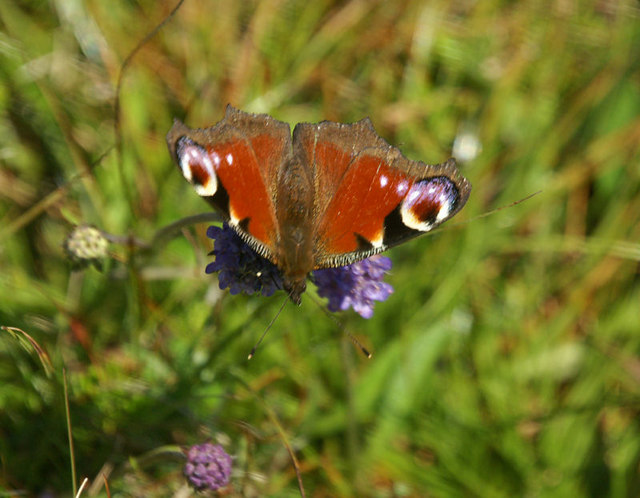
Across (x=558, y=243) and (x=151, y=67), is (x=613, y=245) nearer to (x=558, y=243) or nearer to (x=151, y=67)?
(x=558, y=243)

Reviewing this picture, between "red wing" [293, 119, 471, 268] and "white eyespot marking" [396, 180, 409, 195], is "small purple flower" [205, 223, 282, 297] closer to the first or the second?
"red wing" [293, 119, 471, 268]

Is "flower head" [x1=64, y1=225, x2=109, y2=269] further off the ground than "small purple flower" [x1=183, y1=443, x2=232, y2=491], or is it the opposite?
"flower head" [x1=64, y1=225, x2=109, y2=269]

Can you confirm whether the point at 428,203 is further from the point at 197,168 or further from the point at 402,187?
the point at 197,168

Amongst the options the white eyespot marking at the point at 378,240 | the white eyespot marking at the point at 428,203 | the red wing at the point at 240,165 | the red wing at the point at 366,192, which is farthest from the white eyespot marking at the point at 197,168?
the white eyespot marking at the point at 428,203

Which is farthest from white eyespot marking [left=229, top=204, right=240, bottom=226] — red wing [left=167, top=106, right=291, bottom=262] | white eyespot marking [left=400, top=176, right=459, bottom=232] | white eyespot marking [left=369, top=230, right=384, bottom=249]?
white eyespot marking [left=400, top=176, right=459, bottom=232]

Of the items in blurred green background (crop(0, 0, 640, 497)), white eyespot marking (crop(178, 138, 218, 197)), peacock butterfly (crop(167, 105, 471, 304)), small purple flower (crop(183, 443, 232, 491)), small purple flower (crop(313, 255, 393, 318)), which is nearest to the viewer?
white eyespot marking (crop(178, 138, 218, 197))

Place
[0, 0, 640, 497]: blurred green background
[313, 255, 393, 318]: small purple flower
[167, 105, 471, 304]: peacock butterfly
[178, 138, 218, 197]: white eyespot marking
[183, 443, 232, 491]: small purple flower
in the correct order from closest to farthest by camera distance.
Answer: [178, 138, 218, 197]: white eyespot marking < [167, 105, 471, 304]: peacock butterfly < [183, 443, 232, 491]: small purple flower < [313, 255, 393, 318]: small purple flower < [0, 0, 640, 497]: blurred green background
